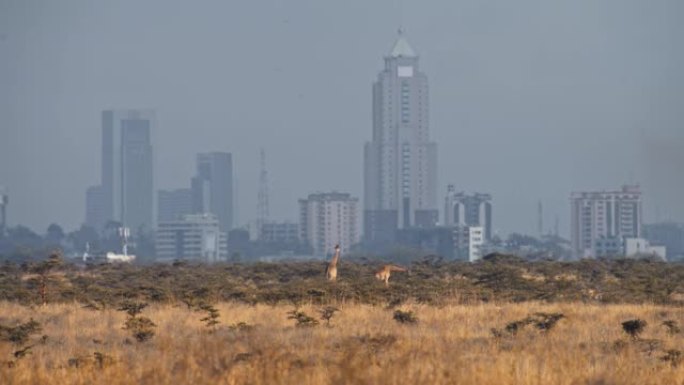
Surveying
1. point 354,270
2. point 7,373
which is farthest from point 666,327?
point 354,270

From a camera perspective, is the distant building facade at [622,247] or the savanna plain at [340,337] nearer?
the savanna plain at [340,337]

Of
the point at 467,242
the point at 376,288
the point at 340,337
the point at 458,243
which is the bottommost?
the point at 340,337

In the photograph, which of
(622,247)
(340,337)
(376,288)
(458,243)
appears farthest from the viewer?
(458,243)

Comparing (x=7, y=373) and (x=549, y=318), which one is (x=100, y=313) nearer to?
(x=549, y=318)

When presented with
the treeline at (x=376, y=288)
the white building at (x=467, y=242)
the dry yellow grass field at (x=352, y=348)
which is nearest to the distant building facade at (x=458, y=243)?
the white building at (x=467, y=242)

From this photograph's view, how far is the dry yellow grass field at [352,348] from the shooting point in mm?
17219

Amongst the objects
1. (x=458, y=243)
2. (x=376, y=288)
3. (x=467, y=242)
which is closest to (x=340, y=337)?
(x=376, y=288)

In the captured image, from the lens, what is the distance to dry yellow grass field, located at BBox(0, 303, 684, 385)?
17.2 metres

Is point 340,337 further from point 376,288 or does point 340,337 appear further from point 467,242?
point 467,242

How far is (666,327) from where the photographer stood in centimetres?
2773

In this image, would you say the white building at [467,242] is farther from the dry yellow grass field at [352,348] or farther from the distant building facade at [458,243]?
the dry yellow grass field at [352,348]

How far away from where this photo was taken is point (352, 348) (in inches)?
826

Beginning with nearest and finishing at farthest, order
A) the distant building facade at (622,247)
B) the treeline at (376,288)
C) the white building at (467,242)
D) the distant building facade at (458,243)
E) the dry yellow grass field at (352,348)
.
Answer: the dry yellow grass field at (352,348) → the treeline at (376,288) → the distant building facade at (622,247) → the white building at (467,242) → the distant building facade at (458,243)

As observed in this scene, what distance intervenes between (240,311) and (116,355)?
992 centimetres
